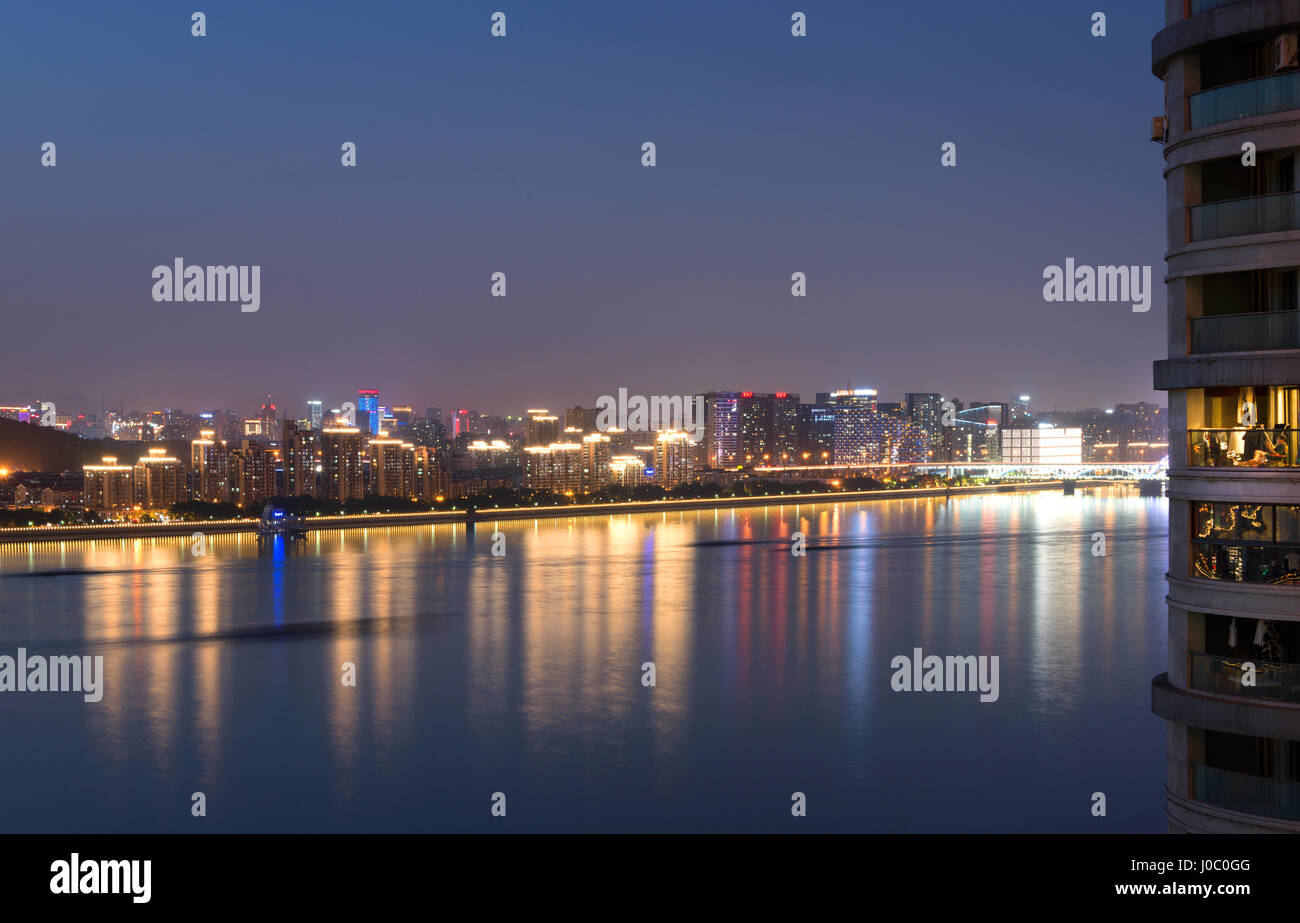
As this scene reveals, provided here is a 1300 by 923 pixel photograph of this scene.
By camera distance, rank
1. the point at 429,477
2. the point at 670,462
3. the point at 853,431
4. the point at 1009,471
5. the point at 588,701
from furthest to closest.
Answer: the point at 853,431 → the point at 1009,471 → the point at 670,462 → the point at 429,477 → the point at 588,701

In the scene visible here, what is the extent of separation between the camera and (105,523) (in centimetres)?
6444

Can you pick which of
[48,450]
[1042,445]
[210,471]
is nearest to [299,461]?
[210,471]

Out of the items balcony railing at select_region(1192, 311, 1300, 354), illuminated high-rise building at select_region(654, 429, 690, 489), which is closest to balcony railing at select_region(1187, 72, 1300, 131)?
balcony railing at select_region(1192, 311, 1300, 354)

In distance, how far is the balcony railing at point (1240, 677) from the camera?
565 centimetres

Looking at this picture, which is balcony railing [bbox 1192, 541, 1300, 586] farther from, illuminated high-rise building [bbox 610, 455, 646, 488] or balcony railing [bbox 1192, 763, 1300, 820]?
illuminated high-rise building [bbox 610, 455, 646, 488]

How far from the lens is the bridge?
113312mm

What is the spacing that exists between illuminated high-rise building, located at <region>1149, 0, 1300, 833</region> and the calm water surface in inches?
305

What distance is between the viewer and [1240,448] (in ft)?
18.9

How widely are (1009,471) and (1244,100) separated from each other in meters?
119

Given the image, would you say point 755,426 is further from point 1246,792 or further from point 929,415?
point 1246,792

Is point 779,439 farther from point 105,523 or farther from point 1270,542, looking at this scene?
point 1270,542

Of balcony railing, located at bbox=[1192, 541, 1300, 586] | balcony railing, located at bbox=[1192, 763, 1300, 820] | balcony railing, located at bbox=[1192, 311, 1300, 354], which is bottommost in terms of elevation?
balcony railing, located at bbox=[1192, 763, 1300, 820]

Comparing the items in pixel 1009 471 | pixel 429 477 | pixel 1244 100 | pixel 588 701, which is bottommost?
pixel 588 701
